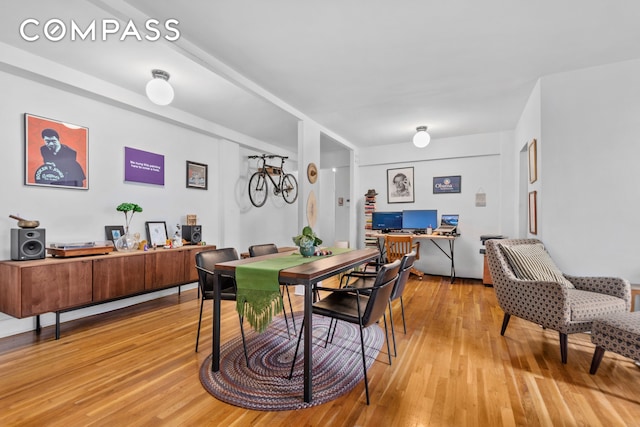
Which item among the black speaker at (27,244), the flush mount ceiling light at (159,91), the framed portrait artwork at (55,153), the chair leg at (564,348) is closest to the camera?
the chair leg at (564,348)

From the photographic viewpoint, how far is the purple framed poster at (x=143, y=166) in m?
3.84

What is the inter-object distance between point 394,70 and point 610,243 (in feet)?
9.12

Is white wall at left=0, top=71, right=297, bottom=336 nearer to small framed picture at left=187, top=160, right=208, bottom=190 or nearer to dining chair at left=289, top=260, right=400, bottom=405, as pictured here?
small framed picture at left=187, top=160, right=208, bottom=190

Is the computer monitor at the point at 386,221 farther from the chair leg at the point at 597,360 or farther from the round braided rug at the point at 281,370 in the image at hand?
the chair leg at the point at 597,360

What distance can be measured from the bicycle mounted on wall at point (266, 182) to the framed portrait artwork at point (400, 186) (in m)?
2.11

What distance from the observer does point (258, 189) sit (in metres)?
6.03

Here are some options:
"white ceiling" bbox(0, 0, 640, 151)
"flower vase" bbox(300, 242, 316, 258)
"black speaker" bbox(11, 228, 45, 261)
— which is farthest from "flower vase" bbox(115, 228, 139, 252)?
"flower vase" bbox(300, 242, 316, 258)

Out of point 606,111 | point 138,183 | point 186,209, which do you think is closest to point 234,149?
point 186,209

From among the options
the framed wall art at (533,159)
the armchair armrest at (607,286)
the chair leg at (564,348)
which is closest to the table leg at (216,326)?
the chair leg at (564,348)

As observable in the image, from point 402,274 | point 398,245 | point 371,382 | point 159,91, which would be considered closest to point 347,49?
point 159,91

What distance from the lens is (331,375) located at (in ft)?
7.04

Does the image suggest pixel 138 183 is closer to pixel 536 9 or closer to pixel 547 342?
pixel 536 9

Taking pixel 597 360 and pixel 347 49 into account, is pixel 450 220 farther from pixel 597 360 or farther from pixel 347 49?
pixel 347 49

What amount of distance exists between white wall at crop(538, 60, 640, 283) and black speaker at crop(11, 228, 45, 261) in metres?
5.00
